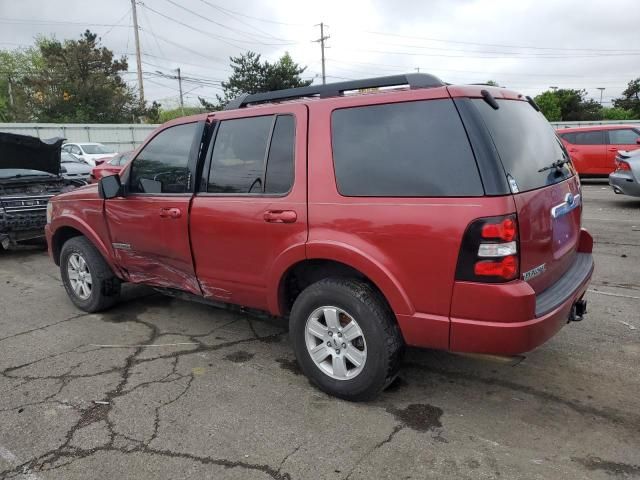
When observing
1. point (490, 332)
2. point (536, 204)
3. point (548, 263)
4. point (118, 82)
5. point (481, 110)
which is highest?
point (118, 82)

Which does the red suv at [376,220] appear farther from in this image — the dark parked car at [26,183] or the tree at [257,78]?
the tree at [257,78]

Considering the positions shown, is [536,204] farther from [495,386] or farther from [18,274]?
[18,274]

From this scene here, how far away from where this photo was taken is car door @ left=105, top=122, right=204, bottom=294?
3967mm

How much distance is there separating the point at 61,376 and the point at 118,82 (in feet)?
136

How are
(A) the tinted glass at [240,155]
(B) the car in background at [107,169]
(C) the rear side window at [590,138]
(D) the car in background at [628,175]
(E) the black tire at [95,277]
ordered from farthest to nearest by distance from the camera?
(C) the rear side window at [590,138], (B) the car in background at [107,169], (D) the car in background at [628,175], (E) the black tire at [95,277], (A) the tinted glass at [240,155]

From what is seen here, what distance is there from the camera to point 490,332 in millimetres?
2664

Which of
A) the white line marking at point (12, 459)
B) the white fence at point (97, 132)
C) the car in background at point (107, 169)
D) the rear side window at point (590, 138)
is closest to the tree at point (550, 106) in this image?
the rear side window at point (590, 138)

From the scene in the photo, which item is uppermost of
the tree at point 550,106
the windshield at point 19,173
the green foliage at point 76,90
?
the green foliage at point 76,90

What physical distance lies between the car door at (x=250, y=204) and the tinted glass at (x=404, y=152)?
1.02 ft

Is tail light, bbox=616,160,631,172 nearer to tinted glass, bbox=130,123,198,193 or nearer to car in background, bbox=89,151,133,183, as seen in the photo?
tinted glass, bbox=130,123,198,193

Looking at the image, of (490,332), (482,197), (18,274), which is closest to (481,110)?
(482,197)

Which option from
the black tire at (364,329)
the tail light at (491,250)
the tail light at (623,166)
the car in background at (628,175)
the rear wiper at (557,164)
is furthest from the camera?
the tail light at (623,166)

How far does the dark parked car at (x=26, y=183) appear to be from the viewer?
7.39 meters

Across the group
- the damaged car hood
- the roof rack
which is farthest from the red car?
the roof rack
